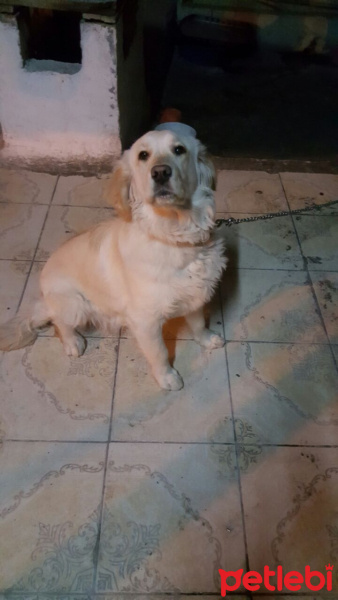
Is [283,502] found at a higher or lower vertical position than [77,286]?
lower

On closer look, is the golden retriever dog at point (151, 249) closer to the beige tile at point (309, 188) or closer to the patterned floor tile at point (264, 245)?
the patterned floor tile at point (264, 245)

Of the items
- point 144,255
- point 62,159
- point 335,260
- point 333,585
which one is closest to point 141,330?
point 144,255

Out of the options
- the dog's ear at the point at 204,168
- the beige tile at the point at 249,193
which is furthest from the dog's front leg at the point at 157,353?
the beige tile at the point at 249,193

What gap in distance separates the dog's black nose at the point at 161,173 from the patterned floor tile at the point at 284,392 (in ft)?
2.82

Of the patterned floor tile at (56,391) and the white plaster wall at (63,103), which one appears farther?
the white plaster wall at (63,103)

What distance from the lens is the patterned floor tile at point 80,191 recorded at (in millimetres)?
2510

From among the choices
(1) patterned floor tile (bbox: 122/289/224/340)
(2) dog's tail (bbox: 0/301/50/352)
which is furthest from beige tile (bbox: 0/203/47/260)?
(1) patterned floor tile (bbox: 122/289/224/340)

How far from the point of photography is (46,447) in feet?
4.99

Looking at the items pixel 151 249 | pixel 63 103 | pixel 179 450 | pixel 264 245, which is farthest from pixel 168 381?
pixel 63 103

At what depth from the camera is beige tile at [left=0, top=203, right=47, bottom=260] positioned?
2.18 m

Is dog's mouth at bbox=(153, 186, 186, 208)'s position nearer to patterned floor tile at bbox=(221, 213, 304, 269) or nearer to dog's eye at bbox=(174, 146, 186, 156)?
dog's eye at bbox=(174, 146, 186, 156)

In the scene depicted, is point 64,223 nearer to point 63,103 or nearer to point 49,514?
point 63,103

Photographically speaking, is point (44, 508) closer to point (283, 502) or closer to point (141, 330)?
point (141, 330)

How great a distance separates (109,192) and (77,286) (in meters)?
0.42
